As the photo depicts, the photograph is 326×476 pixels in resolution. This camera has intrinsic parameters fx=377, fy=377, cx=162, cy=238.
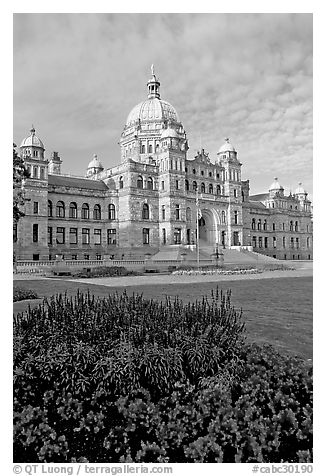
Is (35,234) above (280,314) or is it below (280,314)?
above

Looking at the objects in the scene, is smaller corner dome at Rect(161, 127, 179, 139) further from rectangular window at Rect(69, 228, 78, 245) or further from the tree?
the tree

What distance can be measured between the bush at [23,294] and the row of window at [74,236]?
3099 cm

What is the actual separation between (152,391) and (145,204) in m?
38.9

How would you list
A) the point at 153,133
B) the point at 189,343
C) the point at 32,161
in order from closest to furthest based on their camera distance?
the point at 189,343 → the point at 32,161 → the point at 153,133

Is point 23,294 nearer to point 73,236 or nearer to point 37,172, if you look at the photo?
point 37,172

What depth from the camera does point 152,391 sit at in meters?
4.27

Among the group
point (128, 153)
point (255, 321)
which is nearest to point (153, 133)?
point (128, 153)

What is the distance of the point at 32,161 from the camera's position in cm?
3481

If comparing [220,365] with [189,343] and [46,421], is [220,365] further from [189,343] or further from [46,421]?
[46,421]

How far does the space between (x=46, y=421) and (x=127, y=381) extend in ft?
2.96

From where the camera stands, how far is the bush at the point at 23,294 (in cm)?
607

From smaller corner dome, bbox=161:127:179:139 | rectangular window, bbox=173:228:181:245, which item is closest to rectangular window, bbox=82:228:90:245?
rectangular window, bbox=173:228:181:245

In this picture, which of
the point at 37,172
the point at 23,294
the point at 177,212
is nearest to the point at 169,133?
the point at 177,212
